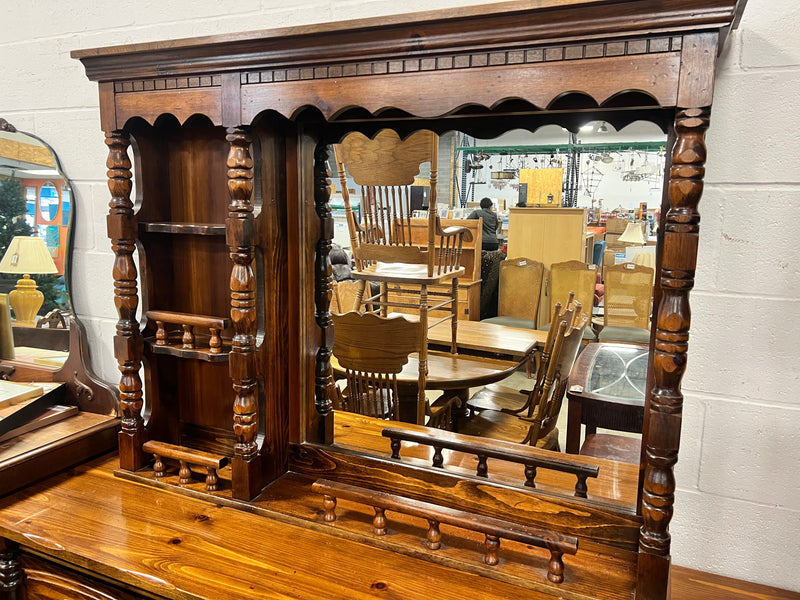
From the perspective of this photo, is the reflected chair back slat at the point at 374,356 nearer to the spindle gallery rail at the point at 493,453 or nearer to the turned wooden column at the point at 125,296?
the spindle gallery rail at the point at 493,453

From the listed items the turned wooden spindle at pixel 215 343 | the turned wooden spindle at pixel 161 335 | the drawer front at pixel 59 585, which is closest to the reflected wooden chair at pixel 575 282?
the turned wooden spindle at pixel 215 343

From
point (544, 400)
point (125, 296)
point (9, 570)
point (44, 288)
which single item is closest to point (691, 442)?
point (544, 400)

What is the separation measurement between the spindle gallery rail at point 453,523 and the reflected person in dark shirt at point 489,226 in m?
0.64

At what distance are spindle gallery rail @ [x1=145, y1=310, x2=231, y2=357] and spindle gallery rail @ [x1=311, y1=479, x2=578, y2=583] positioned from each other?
381mm

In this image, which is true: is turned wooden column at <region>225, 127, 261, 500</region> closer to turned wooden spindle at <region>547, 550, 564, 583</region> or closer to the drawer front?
the drawer front

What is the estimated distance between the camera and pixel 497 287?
130cm

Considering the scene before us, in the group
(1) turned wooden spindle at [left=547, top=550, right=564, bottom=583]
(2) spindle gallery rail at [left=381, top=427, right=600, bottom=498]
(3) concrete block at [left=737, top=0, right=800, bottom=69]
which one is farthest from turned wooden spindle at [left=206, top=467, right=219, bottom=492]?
(3) concrete block at [left=737, top=0, right=800, bottom=69]

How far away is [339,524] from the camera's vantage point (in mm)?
1154

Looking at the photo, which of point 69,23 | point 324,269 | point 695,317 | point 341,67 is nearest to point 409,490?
point 324,269

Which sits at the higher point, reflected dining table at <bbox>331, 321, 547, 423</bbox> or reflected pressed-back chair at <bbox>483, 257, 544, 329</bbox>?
reflected pressed-back chair at <bbox>483, 257, 544, 329</bbox>

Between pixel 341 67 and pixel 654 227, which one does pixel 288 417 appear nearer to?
pixel 341 67

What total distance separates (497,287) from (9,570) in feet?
3.90

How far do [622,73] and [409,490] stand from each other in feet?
2.89

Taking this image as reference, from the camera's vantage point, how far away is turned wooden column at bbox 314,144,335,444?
1.30m
